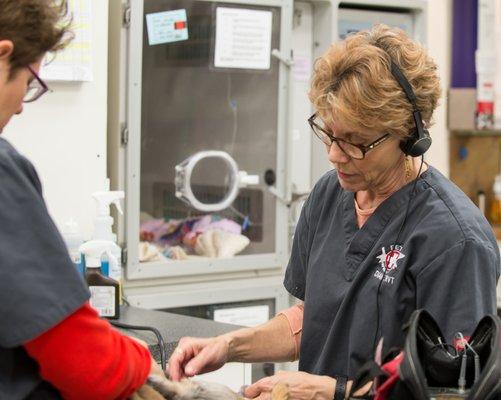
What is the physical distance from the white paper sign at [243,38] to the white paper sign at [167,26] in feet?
0.44

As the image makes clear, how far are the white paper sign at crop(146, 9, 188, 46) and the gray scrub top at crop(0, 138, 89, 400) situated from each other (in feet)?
5.97

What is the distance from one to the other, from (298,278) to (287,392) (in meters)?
0.41

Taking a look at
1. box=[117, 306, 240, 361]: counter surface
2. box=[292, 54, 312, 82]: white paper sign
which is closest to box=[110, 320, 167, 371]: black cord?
box=[117, 306, 240, 361]: counter surface

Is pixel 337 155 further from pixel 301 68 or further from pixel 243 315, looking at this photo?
pixel 301 68

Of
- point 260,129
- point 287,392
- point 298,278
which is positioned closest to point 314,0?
point 260,129

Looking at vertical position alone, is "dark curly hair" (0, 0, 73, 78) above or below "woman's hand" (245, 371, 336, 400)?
above

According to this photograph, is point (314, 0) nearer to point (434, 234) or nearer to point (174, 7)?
point (174, 7)

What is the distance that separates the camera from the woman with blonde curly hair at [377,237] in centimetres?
148

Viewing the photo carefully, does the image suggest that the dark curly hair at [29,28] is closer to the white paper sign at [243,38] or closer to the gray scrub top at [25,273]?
the gray scrub top at [25,273]

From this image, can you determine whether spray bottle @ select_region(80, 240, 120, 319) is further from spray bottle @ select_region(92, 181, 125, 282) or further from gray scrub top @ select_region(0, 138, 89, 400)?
gray scrub top @ select_region(0, 138, 89, 400)

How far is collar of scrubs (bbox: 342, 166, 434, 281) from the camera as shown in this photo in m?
1.61

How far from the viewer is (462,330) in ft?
4.67

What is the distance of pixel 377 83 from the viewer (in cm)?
153

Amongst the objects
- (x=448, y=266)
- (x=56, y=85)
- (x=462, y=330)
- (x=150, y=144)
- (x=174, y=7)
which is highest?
(x=174, y=7)
